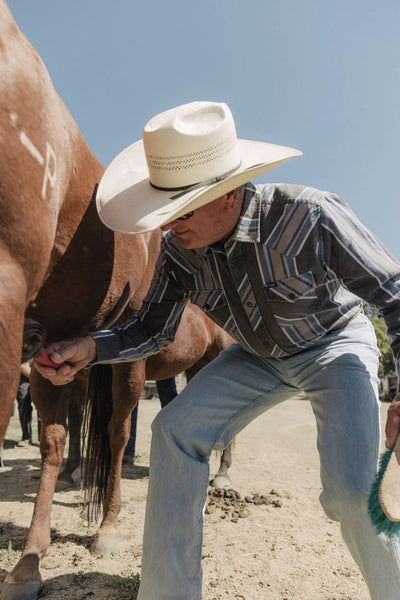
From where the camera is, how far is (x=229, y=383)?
198 cm

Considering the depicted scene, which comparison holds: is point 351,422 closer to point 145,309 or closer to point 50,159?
point 145,309

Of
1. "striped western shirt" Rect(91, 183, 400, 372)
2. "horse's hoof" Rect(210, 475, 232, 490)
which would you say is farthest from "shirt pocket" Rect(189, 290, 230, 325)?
"horse's hoof" Rect(210, 475, 232, 490)

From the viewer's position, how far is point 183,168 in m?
1.59

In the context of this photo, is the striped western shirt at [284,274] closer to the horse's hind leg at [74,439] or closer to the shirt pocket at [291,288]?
the shirt pocket at [291,288]

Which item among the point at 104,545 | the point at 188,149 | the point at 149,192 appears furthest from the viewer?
the point at 104,545

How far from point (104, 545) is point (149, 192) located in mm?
2314

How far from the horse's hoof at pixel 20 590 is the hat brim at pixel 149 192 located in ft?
6.22

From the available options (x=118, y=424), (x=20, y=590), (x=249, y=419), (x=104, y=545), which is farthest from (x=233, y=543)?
(x=249, y=419)

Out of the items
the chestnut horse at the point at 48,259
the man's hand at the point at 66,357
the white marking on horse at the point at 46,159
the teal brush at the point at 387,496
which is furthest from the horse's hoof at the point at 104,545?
the white marking on horse at the point at 46,159

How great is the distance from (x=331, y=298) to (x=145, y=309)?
799 mm

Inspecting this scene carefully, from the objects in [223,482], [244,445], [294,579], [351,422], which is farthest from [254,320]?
[244,445]

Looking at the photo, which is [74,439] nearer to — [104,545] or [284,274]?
[104,545]

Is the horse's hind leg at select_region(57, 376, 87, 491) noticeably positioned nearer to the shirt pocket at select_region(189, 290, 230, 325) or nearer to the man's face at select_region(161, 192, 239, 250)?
the shirt pocket at select_region(189, 290, 230, 325)

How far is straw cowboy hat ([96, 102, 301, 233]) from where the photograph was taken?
155cm
